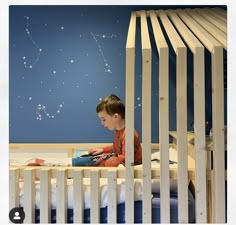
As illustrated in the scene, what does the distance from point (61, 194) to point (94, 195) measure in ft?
0.26

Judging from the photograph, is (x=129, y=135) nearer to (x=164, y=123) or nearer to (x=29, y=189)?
(x=164, y=123)

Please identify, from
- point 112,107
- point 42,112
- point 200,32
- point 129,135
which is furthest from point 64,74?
point 129,135

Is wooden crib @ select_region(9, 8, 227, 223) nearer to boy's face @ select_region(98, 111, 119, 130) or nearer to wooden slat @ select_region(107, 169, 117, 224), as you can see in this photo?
wooden slat @ select_region(107, 169, 117, 224)

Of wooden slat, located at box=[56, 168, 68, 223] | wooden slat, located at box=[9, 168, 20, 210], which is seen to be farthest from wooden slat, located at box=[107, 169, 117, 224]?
wooden slat, located at box=[9, 168, 20, 210]

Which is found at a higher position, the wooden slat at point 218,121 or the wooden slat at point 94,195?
the wooden slat at point 218,121

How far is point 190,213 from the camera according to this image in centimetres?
93

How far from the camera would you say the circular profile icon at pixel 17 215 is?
810 millimetres

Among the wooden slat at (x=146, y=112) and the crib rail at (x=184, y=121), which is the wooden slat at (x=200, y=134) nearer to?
the crib rail at (x=184, y=121)

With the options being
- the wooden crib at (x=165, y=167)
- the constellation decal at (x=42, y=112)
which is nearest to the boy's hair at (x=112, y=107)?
the wooden crib at (x=165, y=167)

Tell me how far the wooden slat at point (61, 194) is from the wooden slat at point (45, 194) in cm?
2
